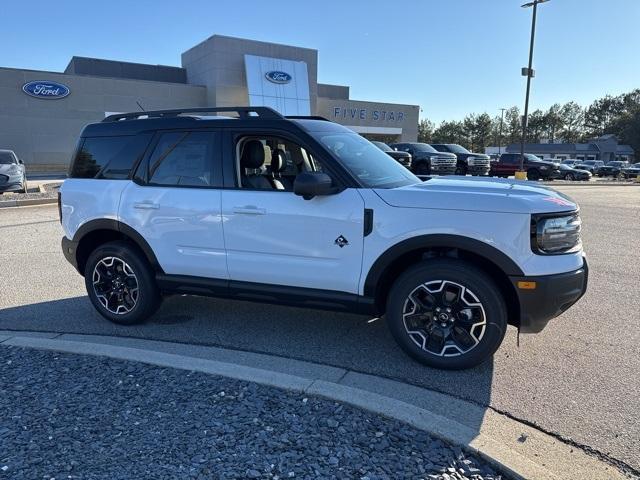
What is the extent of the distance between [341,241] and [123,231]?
2.17 meters

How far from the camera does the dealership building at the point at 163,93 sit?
33594mm

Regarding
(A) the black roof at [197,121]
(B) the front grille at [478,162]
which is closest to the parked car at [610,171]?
(B) the front grille at [478,162]

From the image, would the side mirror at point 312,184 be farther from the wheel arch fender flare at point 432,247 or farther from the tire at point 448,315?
the tire at point 448,315

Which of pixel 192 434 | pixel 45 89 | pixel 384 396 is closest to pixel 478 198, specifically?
pixel 384 396

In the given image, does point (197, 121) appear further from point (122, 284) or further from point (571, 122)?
point (571, 122)

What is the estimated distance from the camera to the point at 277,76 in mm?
39812

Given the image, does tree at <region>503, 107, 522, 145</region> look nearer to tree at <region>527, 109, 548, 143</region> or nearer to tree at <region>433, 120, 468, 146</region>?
tree at <region>527, 109, 548, 143</region>

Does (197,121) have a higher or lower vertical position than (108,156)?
higher

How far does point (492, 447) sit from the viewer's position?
8.63ft

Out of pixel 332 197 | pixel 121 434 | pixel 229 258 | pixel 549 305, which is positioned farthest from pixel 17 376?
pixel 549 305

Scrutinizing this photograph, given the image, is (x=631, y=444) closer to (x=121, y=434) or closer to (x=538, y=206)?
(x=538, y=206)

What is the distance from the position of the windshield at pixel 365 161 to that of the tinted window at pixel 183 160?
991 mm

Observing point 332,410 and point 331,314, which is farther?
point 331,314

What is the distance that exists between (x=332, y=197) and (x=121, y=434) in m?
2.12
